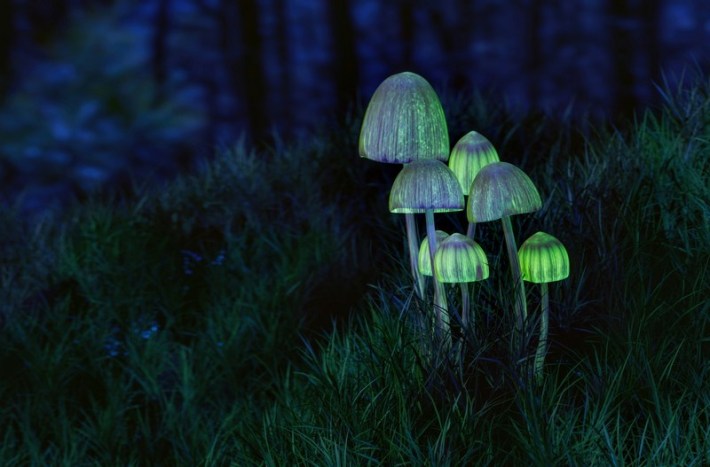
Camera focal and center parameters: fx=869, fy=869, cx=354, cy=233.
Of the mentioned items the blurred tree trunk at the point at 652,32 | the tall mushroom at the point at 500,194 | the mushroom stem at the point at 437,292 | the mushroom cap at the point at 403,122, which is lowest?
the mushroom stem at the point at 437,292

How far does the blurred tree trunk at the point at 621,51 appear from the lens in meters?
4.30

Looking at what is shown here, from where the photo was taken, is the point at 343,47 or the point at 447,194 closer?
the point at 447,194

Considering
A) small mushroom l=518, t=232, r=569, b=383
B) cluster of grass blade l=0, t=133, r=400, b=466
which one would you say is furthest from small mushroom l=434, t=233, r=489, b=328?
cluster of grass blade l=0, t=133, r=400, b=466

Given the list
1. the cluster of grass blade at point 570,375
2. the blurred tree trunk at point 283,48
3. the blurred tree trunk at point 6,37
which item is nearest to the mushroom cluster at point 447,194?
the cluster of grass blade at point 570,375

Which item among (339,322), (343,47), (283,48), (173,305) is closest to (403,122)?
(339,322)

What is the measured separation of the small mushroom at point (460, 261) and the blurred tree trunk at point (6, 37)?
3.47 m

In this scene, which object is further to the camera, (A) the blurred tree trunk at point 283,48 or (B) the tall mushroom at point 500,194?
(A) the blurred tree trunk at point 283,48

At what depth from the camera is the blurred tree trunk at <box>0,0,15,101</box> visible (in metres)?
4.59

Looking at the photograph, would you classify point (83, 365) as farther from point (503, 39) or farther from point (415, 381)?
point (503, 39)

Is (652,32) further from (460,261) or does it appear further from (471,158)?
(460,261)

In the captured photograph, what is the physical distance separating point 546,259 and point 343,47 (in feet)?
10.0

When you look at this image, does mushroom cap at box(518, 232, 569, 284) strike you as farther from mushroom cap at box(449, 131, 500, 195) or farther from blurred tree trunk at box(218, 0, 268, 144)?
blurred tree trunk at box(218, 0, 268, 144)

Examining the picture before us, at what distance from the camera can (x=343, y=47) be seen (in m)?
4.70

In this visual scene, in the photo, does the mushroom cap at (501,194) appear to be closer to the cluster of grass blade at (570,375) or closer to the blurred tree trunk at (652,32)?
the cluster of grass blade at (570,375)
